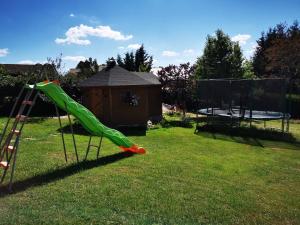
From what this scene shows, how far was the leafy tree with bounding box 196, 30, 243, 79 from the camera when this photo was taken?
3603 cm

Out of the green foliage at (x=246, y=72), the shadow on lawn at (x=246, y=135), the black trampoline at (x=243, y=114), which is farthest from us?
the green foliage at (x=246, y=72)

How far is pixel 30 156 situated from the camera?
36.0 feet

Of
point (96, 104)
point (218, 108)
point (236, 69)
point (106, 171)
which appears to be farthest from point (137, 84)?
point (236, 69)

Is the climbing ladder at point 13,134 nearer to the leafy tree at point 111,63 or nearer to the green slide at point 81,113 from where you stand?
the green slide at point 81,113

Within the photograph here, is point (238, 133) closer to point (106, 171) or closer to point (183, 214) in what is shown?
point (106, 171)

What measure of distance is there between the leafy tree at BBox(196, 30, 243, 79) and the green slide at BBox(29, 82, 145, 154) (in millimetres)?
25030

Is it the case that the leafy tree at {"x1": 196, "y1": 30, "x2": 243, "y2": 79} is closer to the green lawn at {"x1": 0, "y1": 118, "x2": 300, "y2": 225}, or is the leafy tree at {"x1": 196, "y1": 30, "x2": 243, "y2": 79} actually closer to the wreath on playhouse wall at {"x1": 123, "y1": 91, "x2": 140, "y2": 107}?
the wreath on playhouse wall at {"x1": 123, "y1": 91, "x2": 140, "y2": 107}

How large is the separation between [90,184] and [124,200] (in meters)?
1.29

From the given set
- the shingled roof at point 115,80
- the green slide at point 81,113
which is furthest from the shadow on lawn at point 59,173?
the shingled roof at point 115,80

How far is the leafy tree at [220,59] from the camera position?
118 ft

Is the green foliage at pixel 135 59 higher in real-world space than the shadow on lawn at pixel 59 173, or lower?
higher

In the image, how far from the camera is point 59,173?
29.5 feet

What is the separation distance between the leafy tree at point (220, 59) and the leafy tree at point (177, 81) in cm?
1120

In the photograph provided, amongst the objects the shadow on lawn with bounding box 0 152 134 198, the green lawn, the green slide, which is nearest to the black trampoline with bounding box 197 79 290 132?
the green lawn
